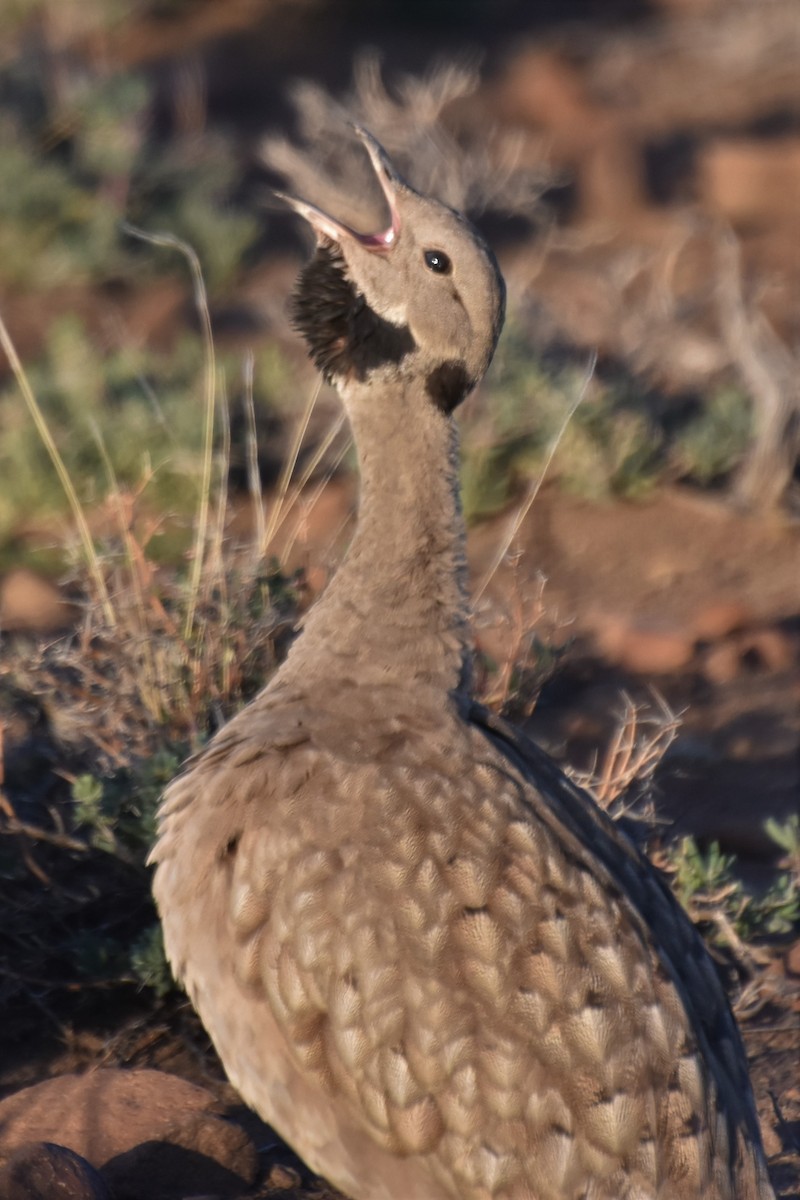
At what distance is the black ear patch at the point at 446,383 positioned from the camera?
3949 mm

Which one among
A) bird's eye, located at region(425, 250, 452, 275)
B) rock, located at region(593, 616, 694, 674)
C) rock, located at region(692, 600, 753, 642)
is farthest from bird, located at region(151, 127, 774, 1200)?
rock, located at region(692, 600, 753, 642)

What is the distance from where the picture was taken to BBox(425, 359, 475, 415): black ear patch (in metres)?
3.95

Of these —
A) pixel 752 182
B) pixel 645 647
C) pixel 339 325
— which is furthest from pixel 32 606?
pixel 752 182

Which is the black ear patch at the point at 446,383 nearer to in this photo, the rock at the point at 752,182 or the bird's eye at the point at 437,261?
the bird's eye at the point at 437,261

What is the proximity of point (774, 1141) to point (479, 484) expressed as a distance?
148 inches

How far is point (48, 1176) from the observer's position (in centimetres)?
352

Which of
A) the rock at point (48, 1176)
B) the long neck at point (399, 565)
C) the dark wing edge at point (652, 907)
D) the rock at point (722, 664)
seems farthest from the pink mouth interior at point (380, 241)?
the rock at point (722, 664)

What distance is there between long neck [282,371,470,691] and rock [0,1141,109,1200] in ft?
3.91

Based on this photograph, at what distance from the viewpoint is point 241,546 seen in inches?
203

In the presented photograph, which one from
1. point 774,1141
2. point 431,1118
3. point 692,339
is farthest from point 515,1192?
point 692,339

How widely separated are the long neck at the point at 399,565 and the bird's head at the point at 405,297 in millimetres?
69

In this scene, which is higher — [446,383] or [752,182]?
[752,182]

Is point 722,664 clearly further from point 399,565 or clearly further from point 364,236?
point 364,236

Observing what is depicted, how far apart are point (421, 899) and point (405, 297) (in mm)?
1445
